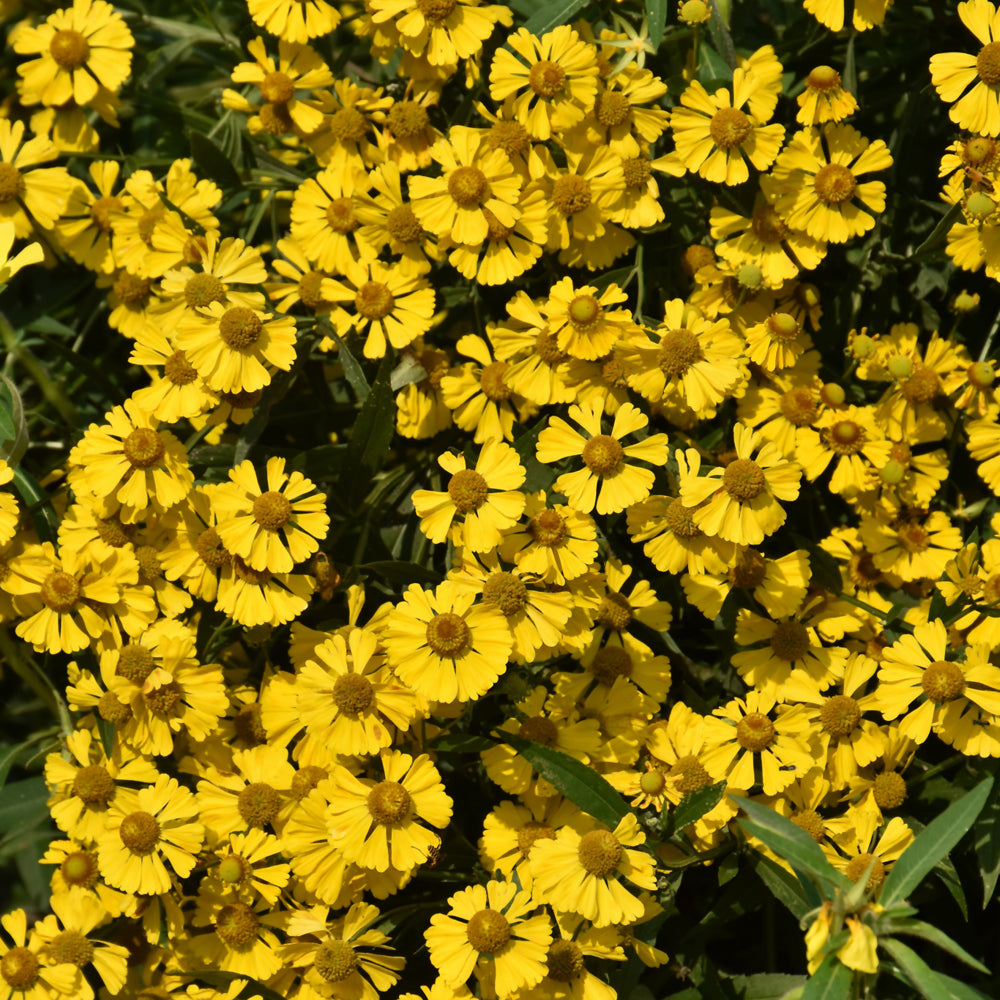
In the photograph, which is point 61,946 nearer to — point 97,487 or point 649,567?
point 97,487

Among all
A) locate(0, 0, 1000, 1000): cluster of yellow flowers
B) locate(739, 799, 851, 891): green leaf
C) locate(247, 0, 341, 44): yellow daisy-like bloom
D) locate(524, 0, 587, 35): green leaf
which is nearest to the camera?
locate(739, 799, 851, 891): green leaf

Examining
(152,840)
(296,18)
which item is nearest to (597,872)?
(152,840)

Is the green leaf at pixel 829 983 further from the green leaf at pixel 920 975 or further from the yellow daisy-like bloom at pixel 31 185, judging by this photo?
the yellow daisy-like bloom at pixel 31 185

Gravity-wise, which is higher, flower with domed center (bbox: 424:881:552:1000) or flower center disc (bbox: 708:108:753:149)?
flower center disc (bbox: 708:108:753:149)

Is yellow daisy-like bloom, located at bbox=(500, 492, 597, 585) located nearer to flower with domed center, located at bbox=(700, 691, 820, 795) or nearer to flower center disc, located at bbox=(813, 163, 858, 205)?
flower with domed center, located at bbox=(700, 691, 820, 795)

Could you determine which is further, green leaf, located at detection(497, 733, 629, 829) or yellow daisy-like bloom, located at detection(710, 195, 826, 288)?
yellow daisy-like bloom, located at detection(710, 195, 826, 288)

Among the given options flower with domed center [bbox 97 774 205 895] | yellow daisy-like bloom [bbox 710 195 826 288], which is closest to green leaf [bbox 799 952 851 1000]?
flower with domed center [bbox 97 774 205 895]
